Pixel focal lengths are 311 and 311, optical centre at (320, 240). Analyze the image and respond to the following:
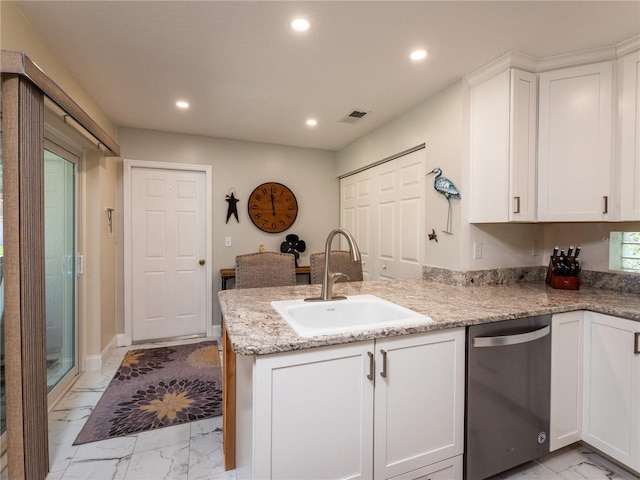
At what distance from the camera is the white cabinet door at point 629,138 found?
184 centimetres

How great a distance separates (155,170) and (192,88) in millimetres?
1461

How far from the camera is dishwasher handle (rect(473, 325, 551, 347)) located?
1.46 meters

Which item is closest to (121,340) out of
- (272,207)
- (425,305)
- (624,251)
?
(272,207)

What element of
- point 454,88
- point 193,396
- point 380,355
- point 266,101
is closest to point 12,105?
point 266,101

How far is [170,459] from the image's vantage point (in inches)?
69.8

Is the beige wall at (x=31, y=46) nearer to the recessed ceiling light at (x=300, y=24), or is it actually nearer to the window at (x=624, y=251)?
A: the recessed ceiling light at (x=300, y=24)

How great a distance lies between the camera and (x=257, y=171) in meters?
3.96

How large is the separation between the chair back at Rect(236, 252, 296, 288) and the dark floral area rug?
0.93 m

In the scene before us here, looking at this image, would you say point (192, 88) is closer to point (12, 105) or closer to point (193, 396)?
point (12, 105)

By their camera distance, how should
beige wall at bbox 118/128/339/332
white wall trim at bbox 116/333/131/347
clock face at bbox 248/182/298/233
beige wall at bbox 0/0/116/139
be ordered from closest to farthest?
1. beige wall at bbox 0/0/116/139
2. white wall trim at bbox 116/333/131/347
3. beige wall at bbox 118/128/339/332
4. clock face at bbox 248/182/298/233

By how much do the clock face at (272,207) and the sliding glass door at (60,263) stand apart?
181 centimetres

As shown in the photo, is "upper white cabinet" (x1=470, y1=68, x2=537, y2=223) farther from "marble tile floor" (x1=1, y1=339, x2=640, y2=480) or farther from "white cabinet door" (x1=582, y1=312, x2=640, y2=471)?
"marble tile floor" (x1=1, y1=339, x2=640, y2=480)

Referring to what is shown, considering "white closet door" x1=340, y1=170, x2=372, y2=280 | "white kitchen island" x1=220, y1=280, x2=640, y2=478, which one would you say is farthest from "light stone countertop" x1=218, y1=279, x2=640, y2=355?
"white closet door" x1=340, y1=170, x2=372, y2=280

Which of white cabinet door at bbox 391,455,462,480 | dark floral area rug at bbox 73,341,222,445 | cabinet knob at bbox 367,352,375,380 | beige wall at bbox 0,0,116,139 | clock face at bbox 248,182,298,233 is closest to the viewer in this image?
cabinet knob at bbox 367,352,375,380
